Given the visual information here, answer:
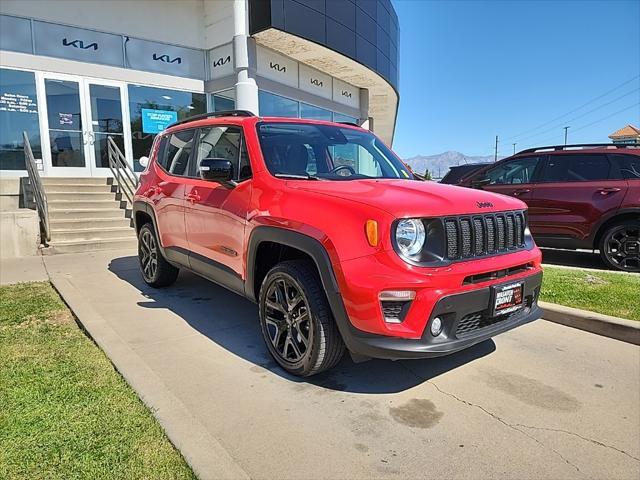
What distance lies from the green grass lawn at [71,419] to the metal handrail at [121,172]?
741 cm

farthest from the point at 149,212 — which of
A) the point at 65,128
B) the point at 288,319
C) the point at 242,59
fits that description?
the point at 242,59

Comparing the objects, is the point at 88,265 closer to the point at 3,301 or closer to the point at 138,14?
the point at 3,301

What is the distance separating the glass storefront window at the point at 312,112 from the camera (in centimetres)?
1638

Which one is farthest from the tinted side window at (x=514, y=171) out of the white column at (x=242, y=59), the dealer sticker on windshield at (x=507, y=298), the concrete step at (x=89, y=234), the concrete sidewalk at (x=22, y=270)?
the white column at (x=242, y=59)

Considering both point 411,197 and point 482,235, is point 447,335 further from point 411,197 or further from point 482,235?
point 411,197

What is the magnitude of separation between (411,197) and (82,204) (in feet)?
29.2

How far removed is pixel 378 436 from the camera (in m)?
2.70

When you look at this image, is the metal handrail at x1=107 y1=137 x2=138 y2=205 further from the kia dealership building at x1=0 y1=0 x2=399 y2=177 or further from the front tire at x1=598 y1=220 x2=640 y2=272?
the front tire at x1=598 y1=220 x2=640 y2=272

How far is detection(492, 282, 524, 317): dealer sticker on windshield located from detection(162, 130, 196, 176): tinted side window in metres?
3.37

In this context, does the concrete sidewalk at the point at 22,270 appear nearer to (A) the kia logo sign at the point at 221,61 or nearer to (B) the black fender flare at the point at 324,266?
(B) the black fender flare at the point at 324,266

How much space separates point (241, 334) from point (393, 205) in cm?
216

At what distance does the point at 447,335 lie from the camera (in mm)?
2896

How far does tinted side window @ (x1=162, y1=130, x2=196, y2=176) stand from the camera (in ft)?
16.4

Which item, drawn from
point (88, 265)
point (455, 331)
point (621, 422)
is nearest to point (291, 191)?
point (455, 331)
